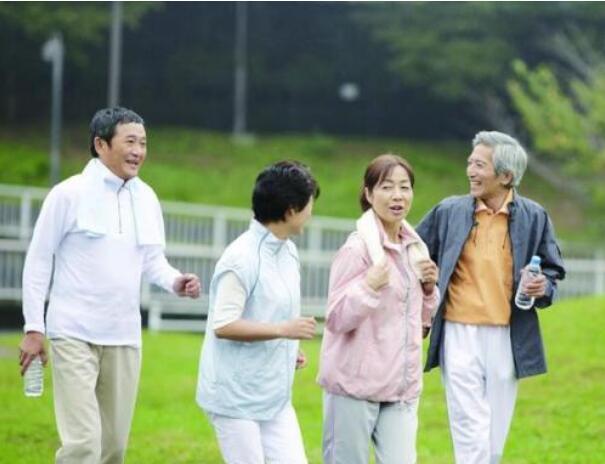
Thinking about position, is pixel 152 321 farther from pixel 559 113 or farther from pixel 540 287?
pixel 540 287

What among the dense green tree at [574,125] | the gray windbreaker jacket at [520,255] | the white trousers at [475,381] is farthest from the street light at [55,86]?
the white trousers at [475,381]

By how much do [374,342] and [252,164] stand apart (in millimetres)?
41855

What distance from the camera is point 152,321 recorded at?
26766 mm

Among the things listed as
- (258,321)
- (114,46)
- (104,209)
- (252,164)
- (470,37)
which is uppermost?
(470,37)

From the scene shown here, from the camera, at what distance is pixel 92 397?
24.0 ft

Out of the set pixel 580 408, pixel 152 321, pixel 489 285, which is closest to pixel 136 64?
pixel 152 321

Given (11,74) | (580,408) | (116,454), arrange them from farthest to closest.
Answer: (11,74)
(580,408)
(116,454)

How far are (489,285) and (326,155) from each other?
136ft

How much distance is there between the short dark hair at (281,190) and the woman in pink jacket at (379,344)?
1.37 ft

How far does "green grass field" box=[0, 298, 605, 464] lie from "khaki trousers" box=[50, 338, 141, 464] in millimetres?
3228

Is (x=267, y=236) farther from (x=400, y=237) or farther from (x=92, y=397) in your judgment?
(x=92, y=397)

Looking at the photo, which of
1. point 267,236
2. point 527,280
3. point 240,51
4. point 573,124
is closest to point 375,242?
point 267,236

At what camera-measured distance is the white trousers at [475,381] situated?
26.0ft

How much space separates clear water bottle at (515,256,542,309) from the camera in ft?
25.2
